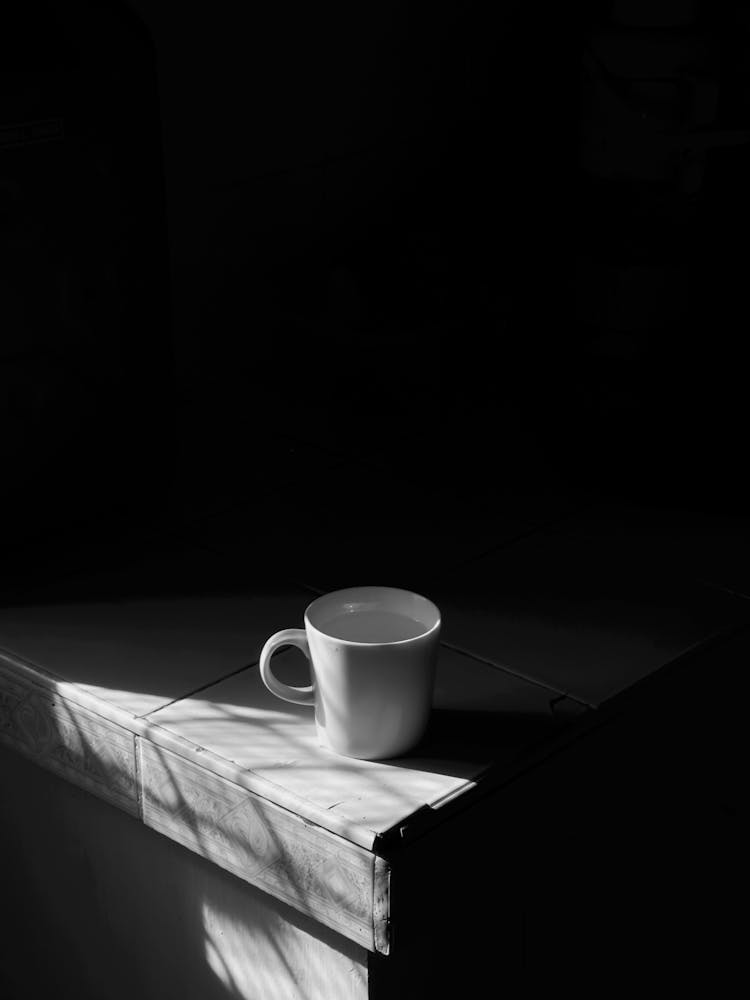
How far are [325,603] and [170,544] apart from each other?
36cm

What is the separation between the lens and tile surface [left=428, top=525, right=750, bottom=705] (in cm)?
118

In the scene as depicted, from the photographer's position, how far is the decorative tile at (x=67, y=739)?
1118mm

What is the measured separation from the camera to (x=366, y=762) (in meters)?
1.05

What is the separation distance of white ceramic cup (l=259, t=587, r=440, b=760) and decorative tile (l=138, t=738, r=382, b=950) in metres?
0.08

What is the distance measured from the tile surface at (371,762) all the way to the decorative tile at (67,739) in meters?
0.05

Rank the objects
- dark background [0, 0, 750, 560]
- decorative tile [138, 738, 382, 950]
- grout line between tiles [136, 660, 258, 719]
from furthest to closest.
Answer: dark background [0, 0, 750, 560]
grout line between tiles [136, 660, 258, 719]
decorative tile [138, 738, 382, 950]

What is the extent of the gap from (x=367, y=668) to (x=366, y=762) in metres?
0.09

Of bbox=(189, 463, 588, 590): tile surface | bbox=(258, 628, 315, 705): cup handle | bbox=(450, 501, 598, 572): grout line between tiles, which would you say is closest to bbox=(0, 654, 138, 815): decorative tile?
bbox=(258, 628, 315, 705): cup handle

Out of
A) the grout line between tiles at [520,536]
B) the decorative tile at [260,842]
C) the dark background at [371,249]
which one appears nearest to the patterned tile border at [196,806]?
the decorative tile at [260,842]

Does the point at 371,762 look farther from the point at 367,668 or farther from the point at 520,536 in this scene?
the point at 520,536

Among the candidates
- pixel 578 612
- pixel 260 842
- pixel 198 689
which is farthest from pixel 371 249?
pixel 260 842

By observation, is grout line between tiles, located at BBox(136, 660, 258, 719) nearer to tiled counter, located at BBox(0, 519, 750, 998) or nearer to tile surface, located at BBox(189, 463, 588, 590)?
tiled counter, located at BBox(0, 519, 750, 998)

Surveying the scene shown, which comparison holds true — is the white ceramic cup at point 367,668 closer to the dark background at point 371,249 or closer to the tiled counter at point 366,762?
the tiled counter at point 366,762

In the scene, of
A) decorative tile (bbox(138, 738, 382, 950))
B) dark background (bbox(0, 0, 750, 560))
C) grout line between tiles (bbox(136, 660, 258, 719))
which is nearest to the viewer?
decorative tile (bbox(138, 738, 382, 950))
